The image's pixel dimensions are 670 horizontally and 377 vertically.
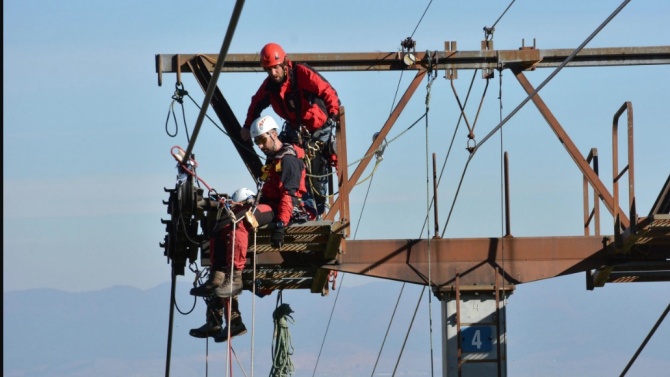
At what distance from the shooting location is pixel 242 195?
65.1ft

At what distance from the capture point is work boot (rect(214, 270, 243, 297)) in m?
19.6

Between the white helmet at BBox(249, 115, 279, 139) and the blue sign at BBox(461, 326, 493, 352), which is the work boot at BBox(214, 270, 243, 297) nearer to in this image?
→ the white helmet at BBox(249, 115, 279, 139)

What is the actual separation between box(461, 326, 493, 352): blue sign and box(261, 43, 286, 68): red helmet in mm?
4793

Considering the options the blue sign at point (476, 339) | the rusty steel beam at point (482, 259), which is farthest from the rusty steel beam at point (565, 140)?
the blue sign at point (476, 339)

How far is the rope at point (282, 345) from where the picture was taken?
22703 mm

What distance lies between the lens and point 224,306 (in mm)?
20641

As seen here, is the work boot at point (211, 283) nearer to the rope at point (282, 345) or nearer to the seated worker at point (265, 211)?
the seated worker at point (265, 211)

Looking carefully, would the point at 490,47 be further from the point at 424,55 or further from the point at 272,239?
the point at 272,239

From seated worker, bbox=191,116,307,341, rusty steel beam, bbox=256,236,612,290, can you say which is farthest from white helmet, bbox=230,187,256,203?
rusty steel beam, bbox=256,236,612,290

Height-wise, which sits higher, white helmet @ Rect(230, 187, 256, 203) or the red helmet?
the red helmet

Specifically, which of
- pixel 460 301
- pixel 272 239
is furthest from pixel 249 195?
pixel 460 301

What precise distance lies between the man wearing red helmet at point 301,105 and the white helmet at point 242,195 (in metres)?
0.93

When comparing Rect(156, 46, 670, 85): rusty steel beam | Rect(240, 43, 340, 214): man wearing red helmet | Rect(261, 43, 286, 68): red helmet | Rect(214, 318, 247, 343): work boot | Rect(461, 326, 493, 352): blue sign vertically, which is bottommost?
Rect(214, 318, 247, 343): work boot

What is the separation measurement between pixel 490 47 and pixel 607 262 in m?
3.36
